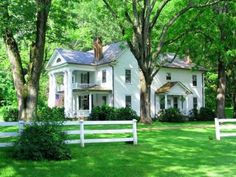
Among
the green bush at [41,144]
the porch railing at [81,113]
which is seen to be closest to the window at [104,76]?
the porch railing at [81,113]

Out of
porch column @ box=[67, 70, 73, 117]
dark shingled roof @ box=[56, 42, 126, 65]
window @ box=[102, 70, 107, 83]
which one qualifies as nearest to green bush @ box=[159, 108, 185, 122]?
window @ box=[102, 70, 107, 83]

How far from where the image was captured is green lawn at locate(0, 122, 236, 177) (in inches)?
379

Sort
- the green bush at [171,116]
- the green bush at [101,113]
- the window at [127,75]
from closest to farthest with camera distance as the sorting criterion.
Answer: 1. the green bush at [101,113]
2. the green bush at [171,116]
3. the window at [127,75]

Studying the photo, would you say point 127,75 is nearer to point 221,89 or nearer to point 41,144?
point 221,89

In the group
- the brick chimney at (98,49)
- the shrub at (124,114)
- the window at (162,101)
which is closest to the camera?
the shrub at (124,114)

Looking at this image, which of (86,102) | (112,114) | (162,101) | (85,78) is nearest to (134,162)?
(112,114)

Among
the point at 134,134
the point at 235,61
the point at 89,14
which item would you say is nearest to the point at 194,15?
the point at 235,61

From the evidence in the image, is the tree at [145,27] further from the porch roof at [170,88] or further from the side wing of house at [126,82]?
the porch roof at [170,88]

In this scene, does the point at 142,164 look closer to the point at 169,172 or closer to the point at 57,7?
the point at 169,172

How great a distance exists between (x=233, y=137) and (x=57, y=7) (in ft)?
38.8

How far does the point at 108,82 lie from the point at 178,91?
8.65 metres

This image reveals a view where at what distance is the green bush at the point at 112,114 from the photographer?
3403 centimetres

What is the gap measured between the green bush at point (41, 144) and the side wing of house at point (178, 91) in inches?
1215

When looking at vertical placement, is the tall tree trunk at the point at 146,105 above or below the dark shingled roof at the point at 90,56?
below
